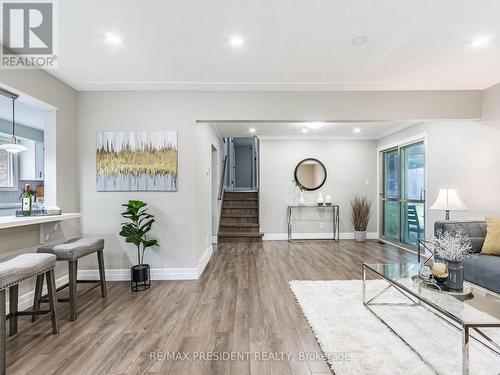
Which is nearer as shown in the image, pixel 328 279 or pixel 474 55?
pixel 474 55

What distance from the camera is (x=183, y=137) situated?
11.6ft

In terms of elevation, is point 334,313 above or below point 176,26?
below

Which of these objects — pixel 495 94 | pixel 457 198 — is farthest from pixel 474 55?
pixel 457 198

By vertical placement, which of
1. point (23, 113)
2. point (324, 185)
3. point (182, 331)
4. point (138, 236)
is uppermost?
point (23, 113)

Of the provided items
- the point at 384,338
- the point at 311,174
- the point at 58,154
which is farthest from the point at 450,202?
the point at 58,154

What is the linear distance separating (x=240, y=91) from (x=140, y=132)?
1464 millimetres

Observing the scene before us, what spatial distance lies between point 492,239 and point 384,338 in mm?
1965

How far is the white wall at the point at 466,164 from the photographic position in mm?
3449

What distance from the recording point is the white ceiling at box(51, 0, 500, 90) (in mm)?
1931

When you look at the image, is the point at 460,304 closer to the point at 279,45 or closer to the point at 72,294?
the point at 279,45

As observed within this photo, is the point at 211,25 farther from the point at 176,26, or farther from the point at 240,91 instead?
the point at 240,91

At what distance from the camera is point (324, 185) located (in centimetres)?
644

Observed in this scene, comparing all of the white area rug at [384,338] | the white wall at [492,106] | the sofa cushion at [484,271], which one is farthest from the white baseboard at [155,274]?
the white wall at [492,106]

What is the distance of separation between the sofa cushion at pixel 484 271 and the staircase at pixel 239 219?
3951 mm
